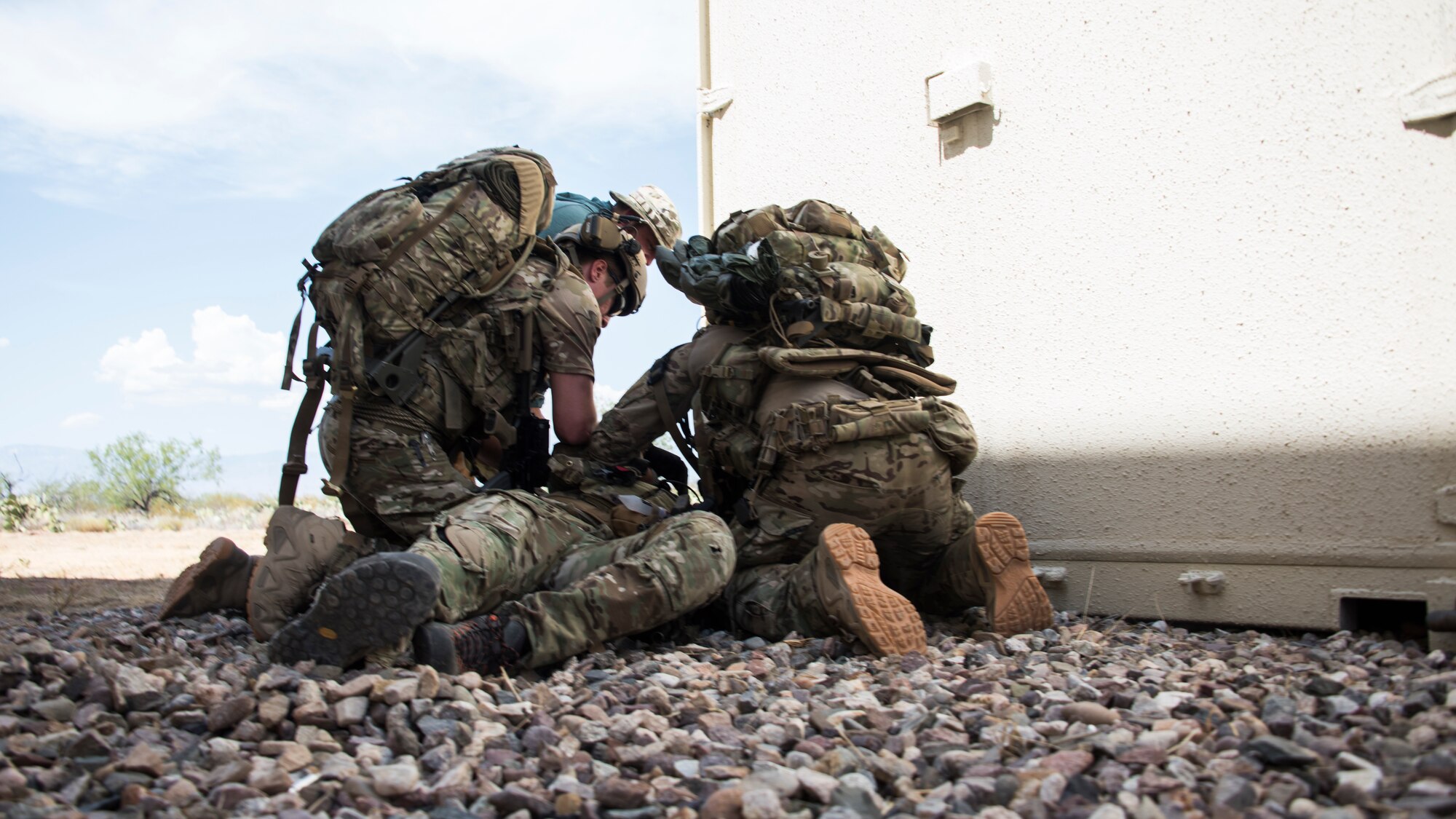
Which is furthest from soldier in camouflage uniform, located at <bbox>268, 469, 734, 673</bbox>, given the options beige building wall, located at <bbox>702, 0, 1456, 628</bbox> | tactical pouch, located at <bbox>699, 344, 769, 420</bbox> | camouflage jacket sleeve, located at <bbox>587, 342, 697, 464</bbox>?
beige building wall, located at <bbox>702, 0, 1456, 628</bbox>

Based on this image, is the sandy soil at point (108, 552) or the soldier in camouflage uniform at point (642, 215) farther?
the sandy soil at point (108, 552)

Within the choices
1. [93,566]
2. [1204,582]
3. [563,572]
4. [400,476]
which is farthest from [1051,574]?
[93,566]

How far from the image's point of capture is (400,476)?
352 centimetres

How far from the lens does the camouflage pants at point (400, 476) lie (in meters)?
3.51

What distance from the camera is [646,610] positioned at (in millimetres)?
2855

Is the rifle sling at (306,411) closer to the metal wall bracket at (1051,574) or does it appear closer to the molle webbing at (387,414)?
the molle webbing at (387,414)

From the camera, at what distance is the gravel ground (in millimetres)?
1744

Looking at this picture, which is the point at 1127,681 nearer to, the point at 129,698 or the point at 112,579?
the point at 129,698

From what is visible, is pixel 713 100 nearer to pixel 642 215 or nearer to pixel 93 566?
pixel 642 215

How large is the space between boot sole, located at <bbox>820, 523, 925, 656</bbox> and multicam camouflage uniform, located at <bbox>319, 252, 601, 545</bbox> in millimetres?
1309

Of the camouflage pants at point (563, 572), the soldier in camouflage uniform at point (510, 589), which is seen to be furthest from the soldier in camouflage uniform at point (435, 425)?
the camouflage pants at point (563, 572)

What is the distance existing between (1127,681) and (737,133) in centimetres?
343

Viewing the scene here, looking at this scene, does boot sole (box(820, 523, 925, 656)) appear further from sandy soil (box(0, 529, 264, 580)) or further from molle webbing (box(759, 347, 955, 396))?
sandy soil (box(0, 529, 264, 580))

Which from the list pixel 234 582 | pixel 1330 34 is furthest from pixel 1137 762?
pixel 234 582
